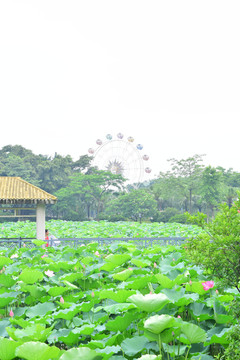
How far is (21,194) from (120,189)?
24711 mm

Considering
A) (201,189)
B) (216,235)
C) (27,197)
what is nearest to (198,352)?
(216,235)

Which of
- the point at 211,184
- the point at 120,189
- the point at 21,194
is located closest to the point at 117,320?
the point at 21,194

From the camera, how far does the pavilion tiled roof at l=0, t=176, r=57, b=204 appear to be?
1082cm

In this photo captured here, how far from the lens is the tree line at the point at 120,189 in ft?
105

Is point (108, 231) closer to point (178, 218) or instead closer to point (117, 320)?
point (117, 320)

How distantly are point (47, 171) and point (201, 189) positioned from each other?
49.9 ft

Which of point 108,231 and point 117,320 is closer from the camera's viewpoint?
point 117,320

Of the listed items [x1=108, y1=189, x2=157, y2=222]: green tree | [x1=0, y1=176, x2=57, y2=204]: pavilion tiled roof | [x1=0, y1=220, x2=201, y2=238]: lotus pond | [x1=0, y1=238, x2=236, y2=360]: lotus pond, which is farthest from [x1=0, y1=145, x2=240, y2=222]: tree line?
[x1=0, y1=238, x2=236, y2=360]: lotus pond

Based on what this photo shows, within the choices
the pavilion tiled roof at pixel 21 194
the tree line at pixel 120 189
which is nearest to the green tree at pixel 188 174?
the tree line at pixel 120 189

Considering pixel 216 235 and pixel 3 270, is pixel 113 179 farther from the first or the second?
pixel 216 235

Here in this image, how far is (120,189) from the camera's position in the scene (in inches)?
1405

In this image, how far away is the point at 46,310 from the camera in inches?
149

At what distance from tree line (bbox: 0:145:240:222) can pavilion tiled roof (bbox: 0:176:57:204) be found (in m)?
20.6

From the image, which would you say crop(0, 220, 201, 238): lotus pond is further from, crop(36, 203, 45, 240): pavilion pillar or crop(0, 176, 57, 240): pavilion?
crop(36, 203, 45, 240): pavilion pillar
